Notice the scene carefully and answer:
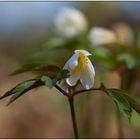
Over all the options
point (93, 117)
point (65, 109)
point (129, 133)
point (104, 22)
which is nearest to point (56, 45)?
point (93, 117)

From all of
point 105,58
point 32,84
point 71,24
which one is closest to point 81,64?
point 32,84

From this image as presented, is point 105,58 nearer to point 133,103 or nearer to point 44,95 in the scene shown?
point 133,103

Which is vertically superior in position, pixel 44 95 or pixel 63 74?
pixel 63 74

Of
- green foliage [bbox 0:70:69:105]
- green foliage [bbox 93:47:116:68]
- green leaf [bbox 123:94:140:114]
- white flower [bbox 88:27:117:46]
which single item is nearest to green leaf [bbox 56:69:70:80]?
green foliage [bbox 0:70:69:105]

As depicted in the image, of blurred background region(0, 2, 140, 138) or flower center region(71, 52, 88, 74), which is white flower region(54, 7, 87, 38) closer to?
blurred background region(0, 2, 140, 138)

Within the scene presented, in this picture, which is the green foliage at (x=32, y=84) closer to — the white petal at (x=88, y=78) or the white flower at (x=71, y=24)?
the white petal at (x=88, y=78)

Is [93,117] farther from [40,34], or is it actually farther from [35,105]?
[40,34]

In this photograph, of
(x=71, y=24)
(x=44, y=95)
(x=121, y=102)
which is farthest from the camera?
(x=44, y=95)
